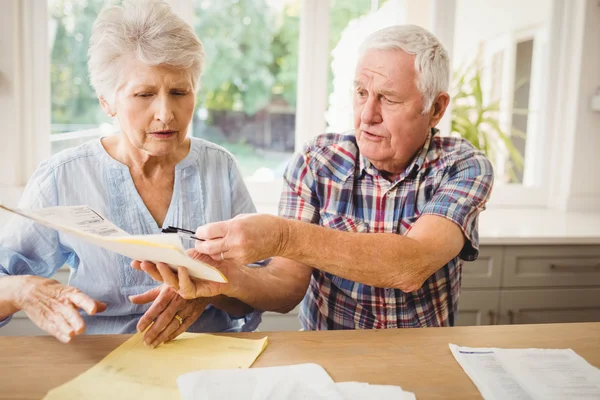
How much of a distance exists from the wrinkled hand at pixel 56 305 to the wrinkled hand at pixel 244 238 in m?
0.24

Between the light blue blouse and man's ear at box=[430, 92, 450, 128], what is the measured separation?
657 millimetres

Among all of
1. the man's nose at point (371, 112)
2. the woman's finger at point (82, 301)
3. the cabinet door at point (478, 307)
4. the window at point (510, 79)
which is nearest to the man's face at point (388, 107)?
the man's nose at point (371, 112)

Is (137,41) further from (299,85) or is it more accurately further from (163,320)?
(299,85)

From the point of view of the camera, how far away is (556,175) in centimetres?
308

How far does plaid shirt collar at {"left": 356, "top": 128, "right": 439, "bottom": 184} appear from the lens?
152cm

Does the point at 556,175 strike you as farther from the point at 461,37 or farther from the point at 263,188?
the point at 263,188

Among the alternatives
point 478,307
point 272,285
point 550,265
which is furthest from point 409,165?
point 550,265

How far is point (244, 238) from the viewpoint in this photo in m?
1.12

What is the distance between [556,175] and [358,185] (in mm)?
1964

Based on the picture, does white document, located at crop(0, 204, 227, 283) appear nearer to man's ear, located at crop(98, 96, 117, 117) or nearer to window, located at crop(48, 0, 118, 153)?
man's ear, located at crop(98, 96, 117, 117)

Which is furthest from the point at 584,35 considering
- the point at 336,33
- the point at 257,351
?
the point at 257,351

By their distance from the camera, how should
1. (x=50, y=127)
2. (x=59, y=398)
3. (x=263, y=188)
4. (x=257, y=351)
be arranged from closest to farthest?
(x=59, y=398), (x=257, y=351), (x=50, y=127), (x=263, y=188)

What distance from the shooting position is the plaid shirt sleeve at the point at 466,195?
141 centimetres

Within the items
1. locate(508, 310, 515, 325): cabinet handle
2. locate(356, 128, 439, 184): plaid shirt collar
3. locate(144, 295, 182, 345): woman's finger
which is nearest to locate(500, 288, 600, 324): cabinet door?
locate(508, 310, 515, 325): cabinet handle
